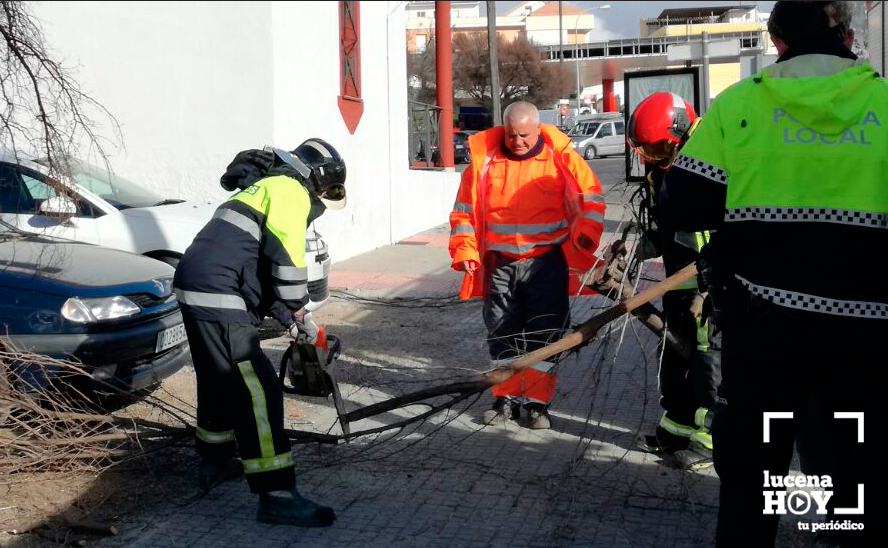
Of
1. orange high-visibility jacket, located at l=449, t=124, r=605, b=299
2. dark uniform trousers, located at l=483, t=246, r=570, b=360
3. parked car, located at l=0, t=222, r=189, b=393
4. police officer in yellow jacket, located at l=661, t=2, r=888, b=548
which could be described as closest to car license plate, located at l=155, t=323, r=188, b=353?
parked car, located at l=0, t=222, r=189, b=393

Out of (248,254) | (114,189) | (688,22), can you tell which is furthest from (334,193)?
(688,22)

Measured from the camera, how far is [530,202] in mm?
5488

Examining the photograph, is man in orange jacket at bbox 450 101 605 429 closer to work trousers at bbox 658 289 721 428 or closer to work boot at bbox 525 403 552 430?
work boot at bbox 525 403 552 430

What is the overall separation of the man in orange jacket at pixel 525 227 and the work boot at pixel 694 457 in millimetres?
886

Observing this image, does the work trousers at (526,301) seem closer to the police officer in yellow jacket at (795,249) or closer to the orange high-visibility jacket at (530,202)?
the orange high-visibility jacket at (530,202)

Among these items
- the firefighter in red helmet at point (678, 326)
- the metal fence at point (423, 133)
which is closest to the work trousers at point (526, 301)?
the firefighter in red helmet at point (678, 326)

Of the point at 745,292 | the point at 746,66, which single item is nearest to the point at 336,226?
the point at 746,66

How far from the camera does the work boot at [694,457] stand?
4613mm

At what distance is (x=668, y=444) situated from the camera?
15.9 ft

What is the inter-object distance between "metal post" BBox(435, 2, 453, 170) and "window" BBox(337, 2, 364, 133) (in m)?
4.90

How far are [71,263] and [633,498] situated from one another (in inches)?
137

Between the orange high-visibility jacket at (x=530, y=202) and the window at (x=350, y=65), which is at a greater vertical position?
the window at (x=350, y=65)

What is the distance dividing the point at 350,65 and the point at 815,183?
1038 cm

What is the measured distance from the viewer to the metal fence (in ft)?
58.0
